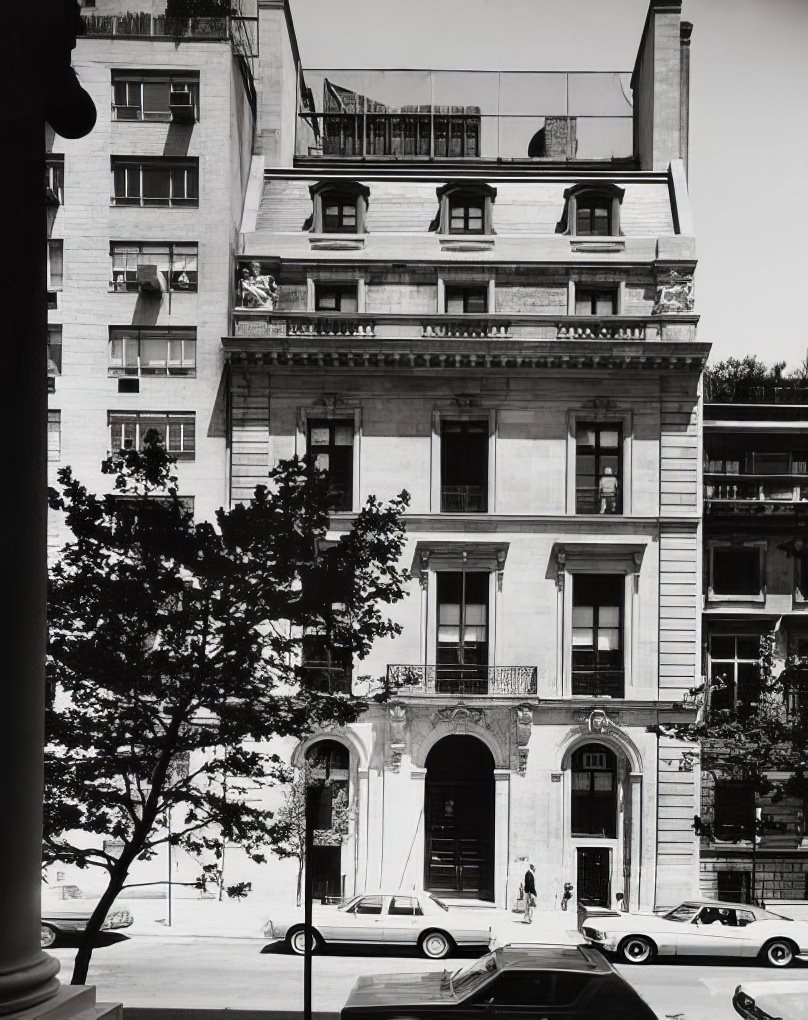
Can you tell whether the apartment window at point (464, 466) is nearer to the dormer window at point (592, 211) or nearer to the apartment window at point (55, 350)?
the dormer window at point (592, 211)

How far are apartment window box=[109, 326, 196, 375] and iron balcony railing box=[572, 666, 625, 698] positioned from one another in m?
6.76

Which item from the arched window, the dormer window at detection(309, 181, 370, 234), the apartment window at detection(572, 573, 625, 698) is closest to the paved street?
the arched window

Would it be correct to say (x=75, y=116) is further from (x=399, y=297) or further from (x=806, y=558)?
(x=806, y=558)

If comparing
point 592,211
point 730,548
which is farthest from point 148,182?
point 730,548

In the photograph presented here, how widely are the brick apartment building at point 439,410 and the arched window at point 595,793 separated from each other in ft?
0.13

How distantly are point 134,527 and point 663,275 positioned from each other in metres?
9.46

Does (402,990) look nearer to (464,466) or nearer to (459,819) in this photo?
(459,819)

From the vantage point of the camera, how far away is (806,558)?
16.4 metres

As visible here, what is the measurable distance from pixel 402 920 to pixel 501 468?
5.97 meters

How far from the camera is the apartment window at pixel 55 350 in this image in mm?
14289

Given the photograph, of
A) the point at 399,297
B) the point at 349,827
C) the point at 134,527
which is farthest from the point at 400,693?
the point at 399,297

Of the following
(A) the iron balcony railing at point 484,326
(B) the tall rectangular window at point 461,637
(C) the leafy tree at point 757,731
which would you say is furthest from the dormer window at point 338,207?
(C) the leafy tree at point 757,731

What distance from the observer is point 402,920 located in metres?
13.5

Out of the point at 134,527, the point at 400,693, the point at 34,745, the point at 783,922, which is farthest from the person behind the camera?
the point at 400,693
